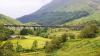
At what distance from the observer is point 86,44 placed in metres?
134

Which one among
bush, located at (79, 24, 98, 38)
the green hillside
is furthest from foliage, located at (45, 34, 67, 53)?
bush, located at (79, 24, 98, 38)

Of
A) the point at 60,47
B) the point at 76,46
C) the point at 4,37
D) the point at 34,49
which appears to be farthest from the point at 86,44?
the point at 4,37

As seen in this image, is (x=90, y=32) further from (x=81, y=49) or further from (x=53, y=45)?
(x=81, y=49)

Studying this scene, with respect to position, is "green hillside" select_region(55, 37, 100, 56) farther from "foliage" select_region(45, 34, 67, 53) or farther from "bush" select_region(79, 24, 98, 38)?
→ "bush" select_region(79, 24, 98, 38)

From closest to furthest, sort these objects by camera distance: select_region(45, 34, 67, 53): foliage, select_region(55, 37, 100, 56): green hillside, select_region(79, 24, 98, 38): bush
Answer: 1. select_region(55, 37, 100, 56): green hillside
2. select_region(45, 34, 67, 53): foliage
3. select_region(79, 24, 98, 38): bush

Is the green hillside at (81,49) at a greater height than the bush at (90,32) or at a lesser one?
lesser

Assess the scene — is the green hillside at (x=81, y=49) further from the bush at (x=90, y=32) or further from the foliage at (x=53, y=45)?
the bush at (x=90, y=32)

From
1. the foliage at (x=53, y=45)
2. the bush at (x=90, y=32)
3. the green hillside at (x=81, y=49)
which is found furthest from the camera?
Answer: the bush at (x=90, y=32)

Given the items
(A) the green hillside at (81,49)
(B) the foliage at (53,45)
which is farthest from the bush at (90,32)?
(B) the foliage at (53,45)

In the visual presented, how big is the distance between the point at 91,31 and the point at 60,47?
23.0 meters

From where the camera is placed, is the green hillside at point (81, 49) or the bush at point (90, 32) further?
the bush at point (90, 32)

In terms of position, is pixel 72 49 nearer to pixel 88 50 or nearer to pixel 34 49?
pixel 88 50

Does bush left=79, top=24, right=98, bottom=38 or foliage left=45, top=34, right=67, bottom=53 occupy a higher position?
bush left=79, top=24, right=98, bottom=38

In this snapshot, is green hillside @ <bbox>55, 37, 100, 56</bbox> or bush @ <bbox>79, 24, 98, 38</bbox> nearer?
green hillside @ <bbox>55, 37, 100, 56</bbox>
